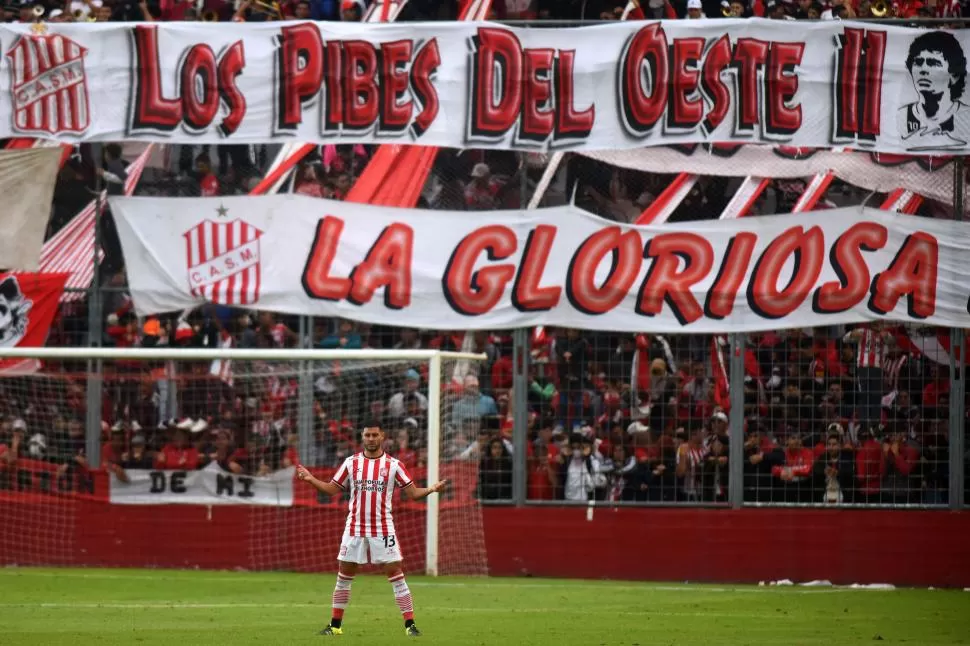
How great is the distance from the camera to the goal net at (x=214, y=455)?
20.5m

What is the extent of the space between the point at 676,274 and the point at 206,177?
657 cm

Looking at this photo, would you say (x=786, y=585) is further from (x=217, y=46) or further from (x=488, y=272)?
(x=217, y=46)

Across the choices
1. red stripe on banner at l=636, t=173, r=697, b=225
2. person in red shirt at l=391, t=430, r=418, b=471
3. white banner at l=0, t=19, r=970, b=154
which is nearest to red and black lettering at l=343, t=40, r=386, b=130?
white banner at l=0, t=19, r=970, b=154

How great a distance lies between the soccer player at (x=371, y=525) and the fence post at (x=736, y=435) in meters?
8.47

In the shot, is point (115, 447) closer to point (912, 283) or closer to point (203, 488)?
point (203, 488)

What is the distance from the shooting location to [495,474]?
20922 millimetres

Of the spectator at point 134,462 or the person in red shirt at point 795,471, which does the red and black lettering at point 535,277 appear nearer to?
the person in red shirt at point 795,471

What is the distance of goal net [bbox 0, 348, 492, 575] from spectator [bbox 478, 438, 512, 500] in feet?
1.27

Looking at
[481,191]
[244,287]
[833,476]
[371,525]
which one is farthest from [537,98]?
[371,525]

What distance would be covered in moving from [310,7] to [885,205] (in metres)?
8.72

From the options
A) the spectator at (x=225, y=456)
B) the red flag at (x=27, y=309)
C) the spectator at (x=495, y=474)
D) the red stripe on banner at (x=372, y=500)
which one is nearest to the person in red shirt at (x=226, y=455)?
the spectator at (x=225, y=456)

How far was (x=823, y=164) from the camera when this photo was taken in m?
20.6

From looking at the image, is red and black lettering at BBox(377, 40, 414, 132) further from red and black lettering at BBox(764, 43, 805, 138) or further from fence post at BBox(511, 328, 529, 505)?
red and black lettering at BBox(764, 43, 805, 138)

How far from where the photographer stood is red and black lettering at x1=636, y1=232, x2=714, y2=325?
Result: 20.2 metres
